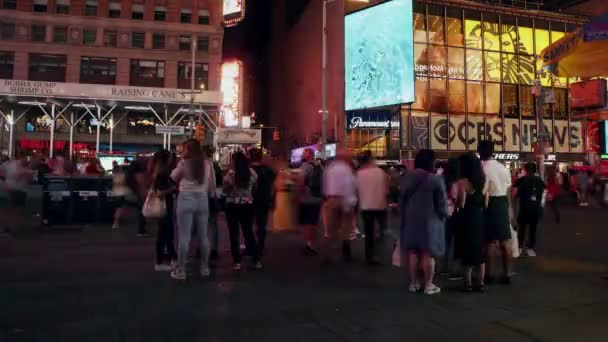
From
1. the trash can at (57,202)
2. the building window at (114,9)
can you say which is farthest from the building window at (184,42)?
the trash can at (57,202)

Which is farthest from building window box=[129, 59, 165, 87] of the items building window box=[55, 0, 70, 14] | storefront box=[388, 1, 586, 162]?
storefront box=[388, 1, 586, 162]

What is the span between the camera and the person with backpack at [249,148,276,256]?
8.09m

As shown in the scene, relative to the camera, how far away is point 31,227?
41.2ft

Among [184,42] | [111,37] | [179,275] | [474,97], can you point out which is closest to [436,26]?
[474,97]

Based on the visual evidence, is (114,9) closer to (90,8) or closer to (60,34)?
(90,8)

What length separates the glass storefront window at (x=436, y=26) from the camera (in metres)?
35.9

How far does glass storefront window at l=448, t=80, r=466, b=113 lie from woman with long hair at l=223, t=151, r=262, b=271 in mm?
31371

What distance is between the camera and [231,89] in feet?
136

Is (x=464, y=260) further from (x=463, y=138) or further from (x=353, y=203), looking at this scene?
(x=463, y=138)

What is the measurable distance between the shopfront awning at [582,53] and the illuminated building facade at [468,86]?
27.6 meters

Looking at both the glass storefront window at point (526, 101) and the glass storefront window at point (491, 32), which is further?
the glass storefront window at point (526, 101)

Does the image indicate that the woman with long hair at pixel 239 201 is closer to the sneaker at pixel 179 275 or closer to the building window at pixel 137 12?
the sneaker at pixel 179 275

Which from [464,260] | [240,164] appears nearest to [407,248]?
[464,260]

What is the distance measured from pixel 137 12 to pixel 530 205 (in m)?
41.4
